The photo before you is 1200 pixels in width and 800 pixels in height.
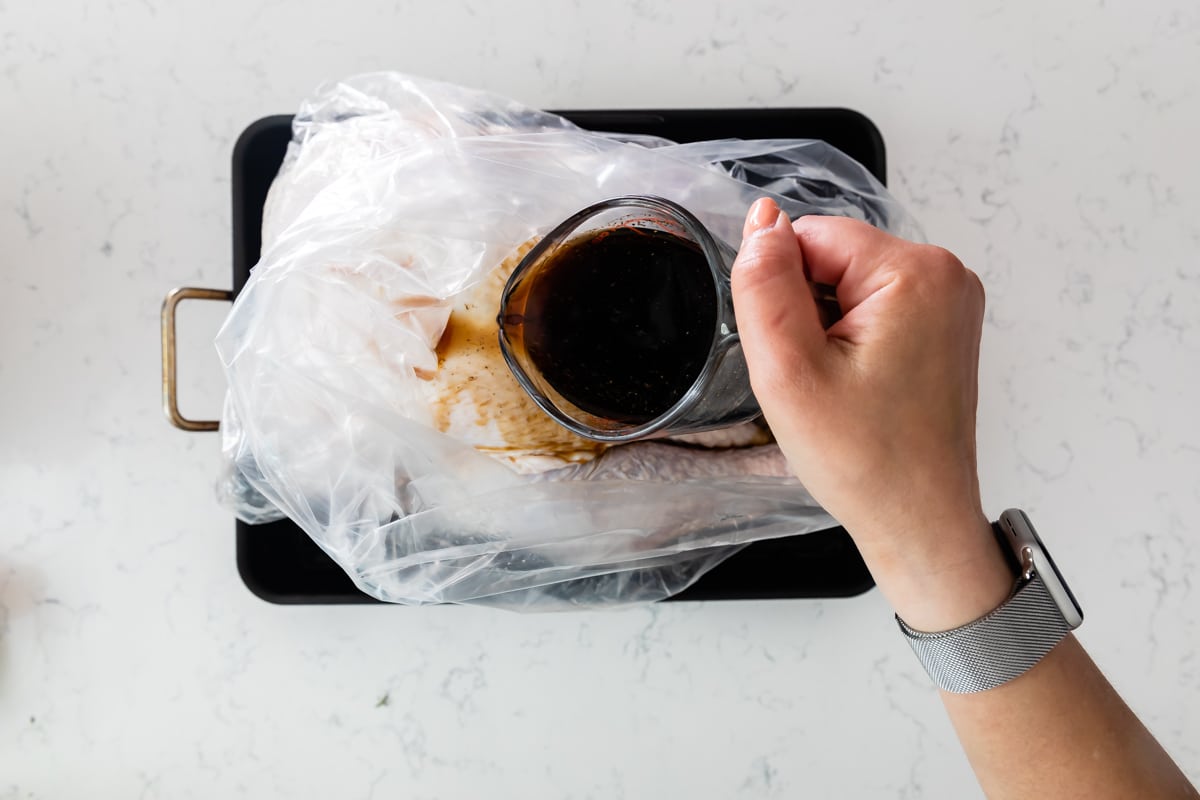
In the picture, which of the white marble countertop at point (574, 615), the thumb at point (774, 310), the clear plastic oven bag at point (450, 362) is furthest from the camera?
the white marble countertop at point (574, 615)

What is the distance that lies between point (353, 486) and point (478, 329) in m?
0.13

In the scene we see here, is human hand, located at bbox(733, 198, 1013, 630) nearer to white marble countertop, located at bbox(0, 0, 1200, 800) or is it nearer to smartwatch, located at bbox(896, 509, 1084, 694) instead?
smartwatch, located at bbox(896, 509, 1084, 694)

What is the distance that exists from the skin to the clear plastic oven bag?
0.13 m

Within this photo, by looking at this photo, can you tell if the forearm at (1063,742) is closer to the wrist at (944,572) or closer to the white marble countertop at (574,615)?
the wrist at (944,572)

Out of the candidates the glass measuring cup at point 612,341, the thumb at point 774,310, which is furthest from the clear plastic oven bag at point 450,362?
the thumb at point 774,310

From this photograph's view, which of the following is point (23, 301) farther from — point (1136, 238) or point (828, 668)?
point (1136, 238)

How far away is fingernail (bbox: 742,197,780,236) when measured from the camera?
0.39m

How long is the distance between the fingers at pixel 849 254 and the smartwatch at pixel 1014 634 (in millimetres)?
159

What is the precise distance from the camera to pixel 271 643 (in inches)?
26.8

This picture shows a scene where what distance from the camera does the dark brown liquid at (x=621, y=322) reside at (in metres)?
0.44

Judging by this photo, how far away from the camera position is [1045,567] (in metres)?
0.42

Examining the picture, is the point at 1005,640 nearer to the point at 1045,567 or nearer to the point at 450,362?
the point at 1045,567

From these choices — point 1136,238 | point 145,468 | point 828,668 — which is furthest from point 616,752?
point 1136,238

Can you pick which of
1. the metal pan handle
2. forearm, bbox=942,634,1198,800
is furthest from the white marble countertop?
forearm, bbox=942,634,1198,800
